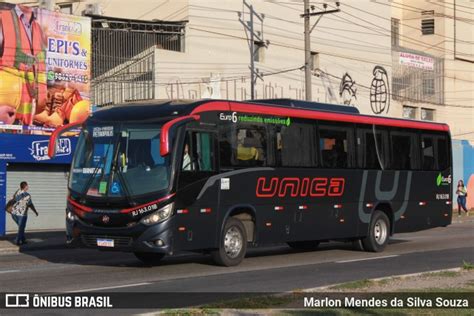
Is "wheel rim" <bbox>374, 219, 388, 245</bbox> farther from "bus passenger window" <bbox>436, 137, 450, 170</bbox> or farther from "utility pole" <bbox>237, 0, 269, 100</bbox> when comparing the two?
"utility pole" <bbox>237, 0, 269, 100</bbox>

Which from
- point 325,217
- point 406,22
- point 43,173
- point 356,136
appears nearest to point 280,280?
point 325,217

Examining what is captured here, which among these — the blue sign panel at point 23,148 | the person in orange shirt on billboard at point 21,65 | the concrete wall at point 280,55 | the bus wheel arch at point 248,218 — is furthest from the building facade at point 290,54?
the bus wheel arch at point 248,218

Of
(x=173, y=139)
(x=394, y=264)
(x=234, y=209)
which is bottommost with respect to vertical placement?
(x=394, y=264)

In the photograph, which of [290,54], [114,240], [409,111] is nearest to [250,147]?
[114,240]

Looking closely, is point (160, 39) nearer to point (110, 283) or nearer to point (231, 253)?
point (231, 253)

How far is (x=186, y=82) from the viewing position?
34.3m

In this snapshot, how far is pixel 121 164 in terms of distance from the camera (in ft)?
47.4

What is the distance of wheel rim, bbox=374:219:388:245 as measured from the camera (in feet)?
65.4

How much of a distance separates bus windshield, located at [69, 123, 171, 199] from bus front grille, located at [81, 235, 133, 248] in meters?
0.74

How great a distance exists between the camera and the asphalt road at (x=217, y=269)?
12656 mm

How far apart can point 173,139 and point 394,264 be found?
5456 mm

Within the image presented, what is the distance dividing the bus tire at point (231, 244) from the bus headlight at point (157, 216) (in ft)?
5.12

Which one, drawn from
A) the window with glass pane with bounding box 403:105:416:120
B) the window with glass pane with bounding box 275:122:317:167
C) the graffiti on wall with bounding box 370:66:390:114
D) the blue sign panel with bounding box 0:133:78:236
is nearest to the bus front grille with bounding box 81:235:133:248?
the window with glass pane with bounding box 275:122:317:167

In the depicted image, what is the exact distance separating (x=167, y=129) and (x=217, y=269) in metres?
3.22
